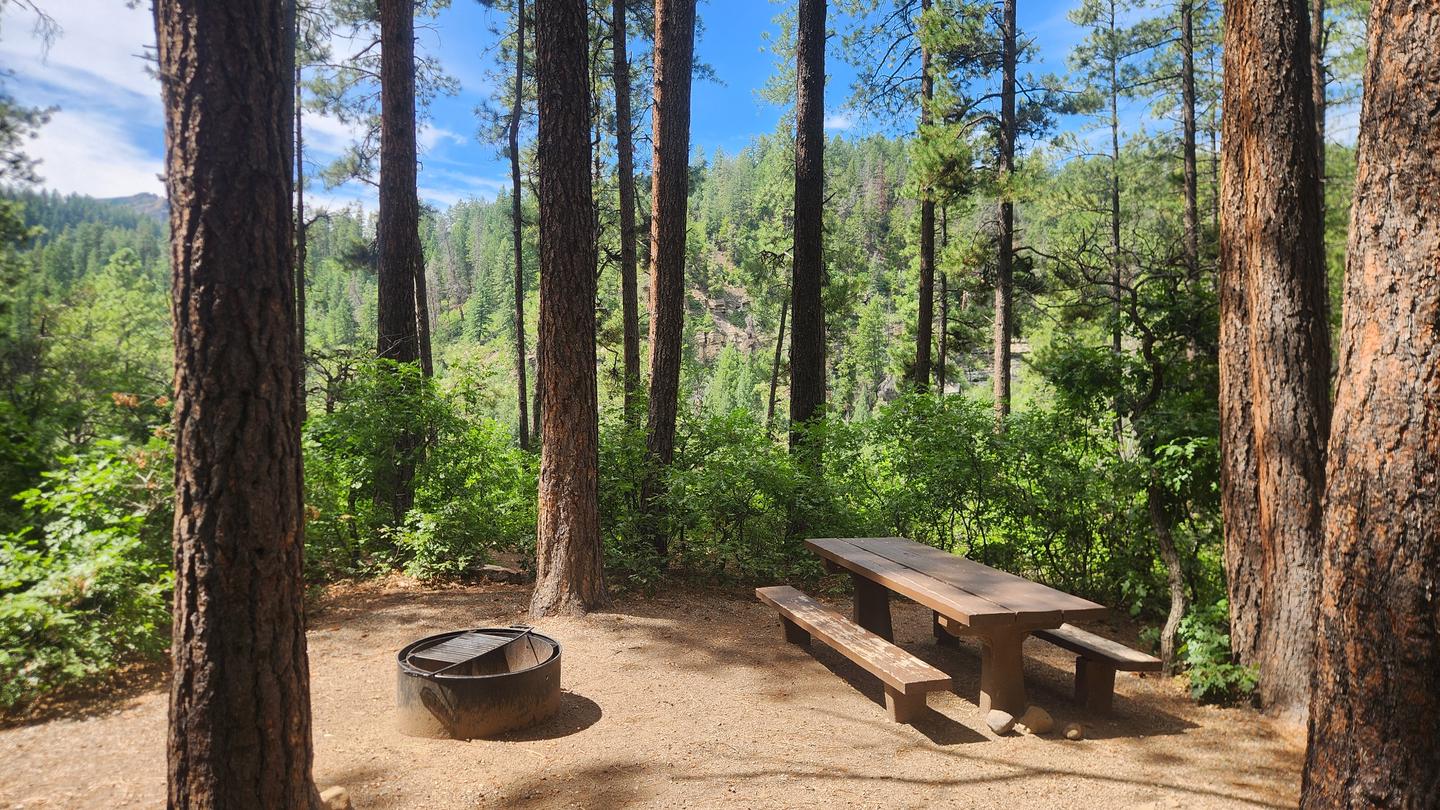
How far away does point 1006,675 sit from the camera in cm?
475

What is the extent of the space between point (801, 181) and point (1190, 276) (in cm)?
520

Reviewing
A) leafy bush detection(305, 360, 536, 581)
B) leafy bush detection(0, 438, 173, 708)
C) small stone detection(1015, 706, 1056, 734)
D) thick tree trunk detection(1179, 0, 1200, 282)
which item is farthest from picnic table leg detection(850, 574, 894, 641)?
thick tree trunk detection(1179, 0, 1200, 282)

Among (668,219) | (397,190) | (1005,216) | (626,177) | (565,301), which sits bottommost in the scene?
(565,301)

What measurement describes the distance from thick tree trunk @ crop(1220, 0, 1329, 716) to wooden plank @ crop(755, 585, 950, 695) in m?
2.25

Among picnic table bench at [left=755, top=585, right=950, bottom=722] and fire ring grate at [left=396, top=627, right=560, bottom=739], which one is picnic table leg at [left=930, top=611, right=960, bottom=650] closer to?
picnic table bench at [left=755, top=585, right=950, bottom=722]

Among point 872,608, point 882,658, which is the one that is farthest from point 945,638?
point 882,658

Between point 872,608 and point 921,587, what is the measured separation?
155 cm

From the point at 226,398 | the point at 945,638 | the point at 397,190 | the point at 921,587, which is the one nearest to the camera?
the point at 226,398

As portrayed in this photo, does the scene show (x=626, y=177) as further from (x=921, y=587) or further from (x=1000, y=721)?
(x=1000, y=721)

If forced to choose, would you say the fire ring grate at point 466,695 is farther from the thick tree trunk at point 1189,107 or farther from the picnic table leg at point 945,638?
the thick tree trunk at point 1189,107

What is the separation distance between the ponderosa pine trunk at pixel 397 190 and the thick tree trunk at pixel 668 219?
3.30 meters

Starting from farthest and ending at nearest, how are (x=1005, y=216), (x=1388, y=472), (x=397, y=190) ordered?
(x=1005, y=216), (x=397, y=190), (x=1388, y=472)

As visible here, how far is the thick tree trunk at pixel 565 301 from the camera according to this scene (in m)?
6.26

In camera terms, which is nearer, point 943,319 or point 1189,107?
point 1189,107
